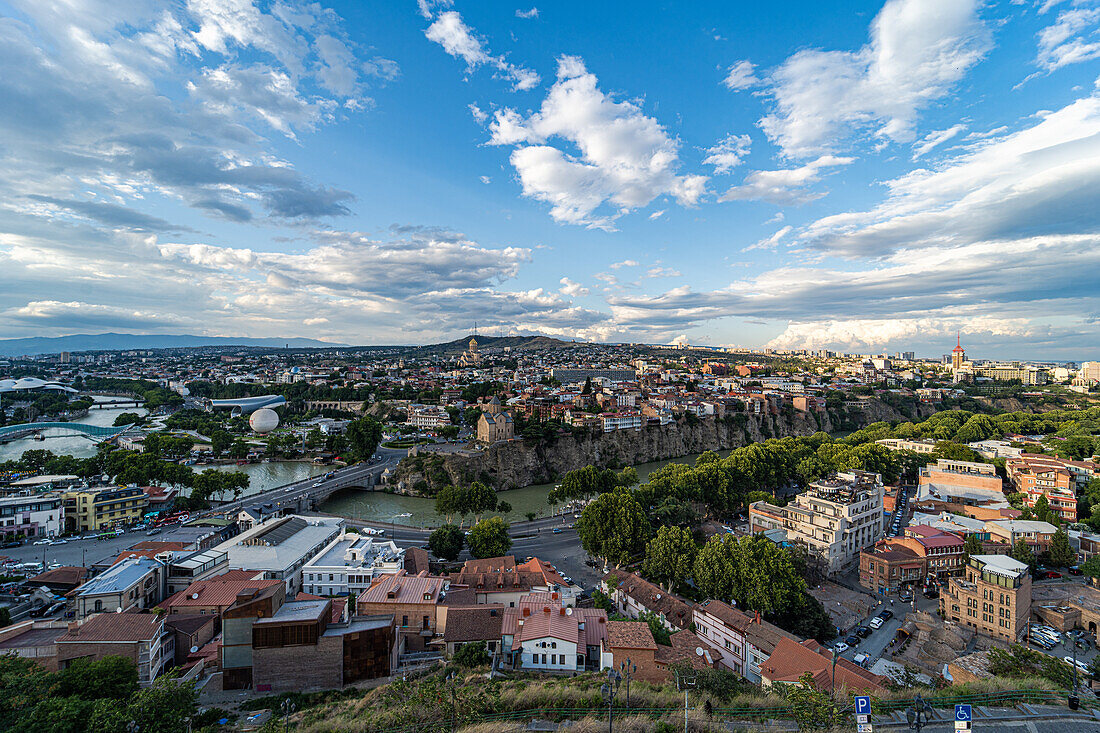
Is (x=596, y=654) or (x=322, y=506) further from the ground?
(x=596, y=654)

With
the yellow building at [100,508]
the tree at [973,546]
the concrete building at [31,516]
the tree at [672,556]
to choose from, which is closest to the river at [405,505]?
the yellow building at [100,508]

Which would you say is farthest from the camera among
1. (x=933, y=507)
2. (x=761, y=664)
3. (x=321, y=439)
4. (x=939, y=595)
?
(x=321, y=439)

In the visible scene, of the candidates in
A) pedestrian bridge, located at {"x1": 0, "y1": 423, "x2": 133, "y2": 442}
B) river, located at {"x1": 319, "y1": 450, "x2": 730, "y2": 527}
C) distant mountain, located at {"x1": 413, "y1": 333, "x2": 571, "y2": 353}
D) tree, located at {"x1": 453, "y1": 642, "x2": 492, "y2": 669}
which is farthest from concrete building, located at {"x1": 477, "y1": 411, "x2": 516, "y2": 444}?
distant mountain, located at {"x1": 413, "y1": 333, "x2": 571, "y2": 353}

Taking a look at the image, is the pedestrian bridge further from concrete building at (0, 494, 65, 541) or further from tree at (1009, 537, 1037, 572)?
tree at (1009, 537, 1037, 572)

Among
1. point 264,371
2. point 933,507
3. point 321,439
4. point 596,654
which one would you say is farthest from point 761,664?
point 264,371

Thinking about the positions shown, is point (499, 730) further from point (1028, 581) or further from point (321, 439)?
point (321, 439)

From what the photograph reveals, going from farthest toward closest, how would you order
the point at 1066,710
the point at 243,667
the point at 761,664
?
the point at 761,664, the point at 243,667, the point at 1066,710

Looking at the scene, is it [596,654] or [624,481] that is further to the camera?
[624,481]
